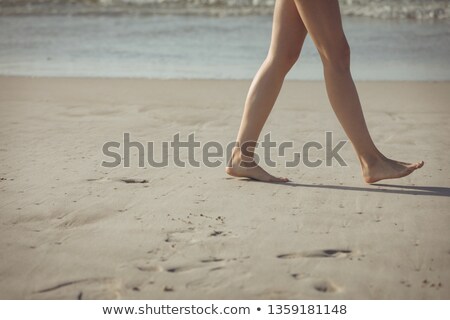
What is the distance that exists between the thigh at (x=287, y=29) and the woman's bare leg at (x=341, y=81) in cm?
Answer: 12

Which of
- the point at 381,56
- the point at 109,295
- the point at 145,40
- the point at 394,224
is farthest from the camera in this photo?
the point at 145,40

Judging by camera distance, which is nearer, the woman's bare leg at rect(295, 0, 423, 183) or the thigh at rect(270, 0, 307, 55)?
the woman's bare leg at rect(295, 0, 423, 183)

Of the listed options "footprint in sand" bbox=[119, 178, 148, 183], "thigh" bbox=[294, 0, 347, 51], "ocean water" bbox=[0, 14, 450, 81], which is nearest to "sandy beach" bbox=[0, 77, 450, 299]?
"footprint in sand" bbox=[119, 178, 148, 183]

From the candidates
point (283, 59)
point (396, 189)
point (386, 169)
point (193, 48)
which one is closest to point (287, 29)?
point (283, 59)

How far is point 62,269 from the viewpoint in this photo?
7.88ft

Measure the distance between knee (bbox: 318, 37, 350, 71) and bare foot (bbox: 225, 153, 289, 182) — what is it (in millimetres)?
656

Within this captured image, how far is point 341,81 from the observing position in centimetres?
333

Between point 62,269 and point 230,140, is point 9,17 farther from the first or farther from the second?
point 62,269

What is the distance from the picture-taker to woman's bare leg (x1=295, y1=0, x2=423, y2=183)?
10.6 ft

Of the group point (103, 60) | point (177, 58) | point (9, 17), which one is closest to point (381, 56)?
point (177, 58)

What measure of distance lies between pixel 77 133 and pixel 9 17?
9812 mm

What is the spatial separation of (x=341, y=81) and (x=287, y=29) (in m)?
0.38

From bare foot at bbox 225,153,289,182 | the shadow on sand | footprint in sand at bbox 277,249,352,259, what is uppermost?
bare foot at bbox 225,153,289,182

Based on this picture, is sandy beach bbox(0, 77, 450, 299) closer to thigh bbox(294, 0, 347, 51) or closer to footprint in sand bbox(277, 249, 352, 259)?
footprint in sand bbox(277, 249, 352, 259)
